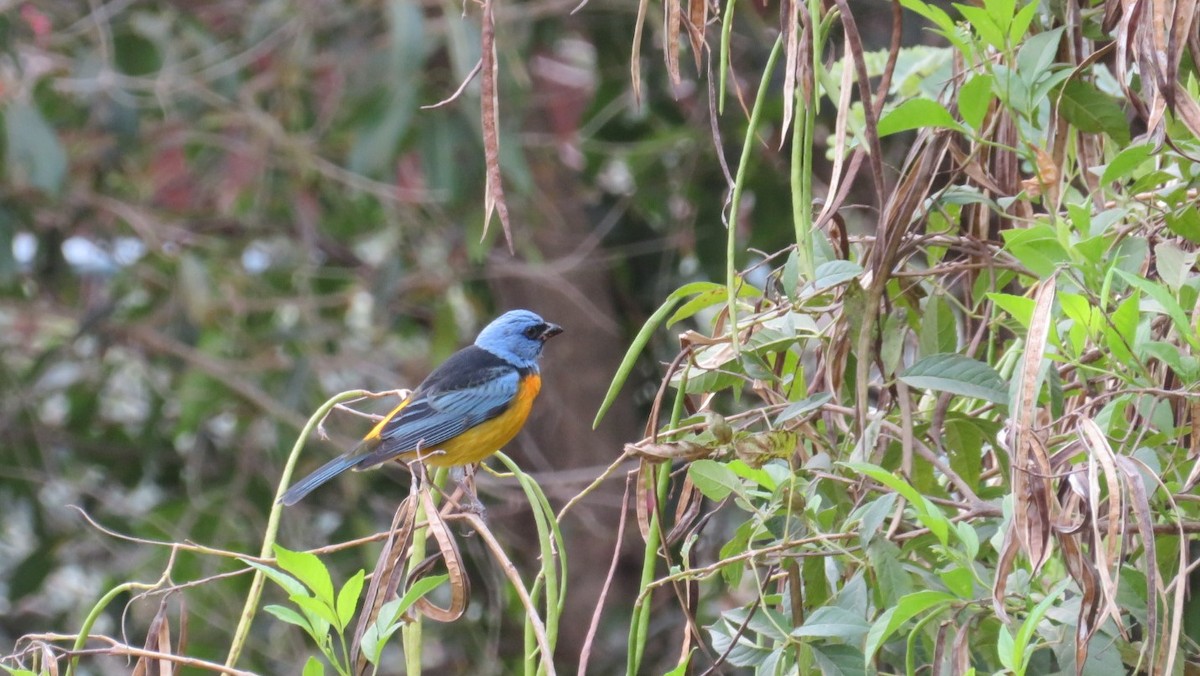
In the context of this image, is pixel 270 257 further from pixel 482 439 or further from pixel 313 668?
pixel 313 668

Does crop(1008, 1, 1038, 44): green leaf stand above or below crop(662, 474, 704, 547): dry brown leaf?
above

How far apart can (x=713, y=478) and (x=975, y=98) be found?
2.13 feet

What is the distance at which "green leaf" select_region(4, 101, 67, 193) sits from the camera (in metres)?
5.34

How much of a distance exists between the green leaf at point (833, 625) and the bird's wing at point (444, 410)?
2305 mm

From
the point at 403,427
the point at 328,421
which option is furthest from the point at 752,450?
the point at 328,421

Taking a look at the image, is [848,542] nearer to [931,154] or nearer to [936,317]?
[936,317]

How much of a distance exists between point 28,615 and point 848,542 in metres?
6.19

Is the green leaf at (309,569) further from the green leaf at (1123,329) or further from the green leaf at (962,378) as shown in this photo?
the green leaf at (1123,329)

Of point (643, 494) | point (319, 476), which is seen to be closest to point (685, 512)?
point (643, 494)

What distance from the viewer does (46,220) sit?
255 inches

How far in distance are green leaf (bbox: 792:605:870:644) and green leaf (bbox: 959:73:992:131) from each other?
0.72 meters

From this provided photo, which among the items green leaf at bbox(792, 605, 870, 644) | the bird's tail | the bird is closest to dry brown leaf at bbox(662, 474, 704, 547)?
green leaf at bbox(792, 605, 870, 644)

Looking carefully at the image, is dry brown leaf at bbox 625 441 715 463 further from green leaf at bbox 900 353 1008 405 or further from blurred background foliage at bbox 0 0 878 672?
blurred background foliage at bbox 0 0 878 672

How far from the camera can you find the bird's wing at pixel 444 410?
13.4 feet
